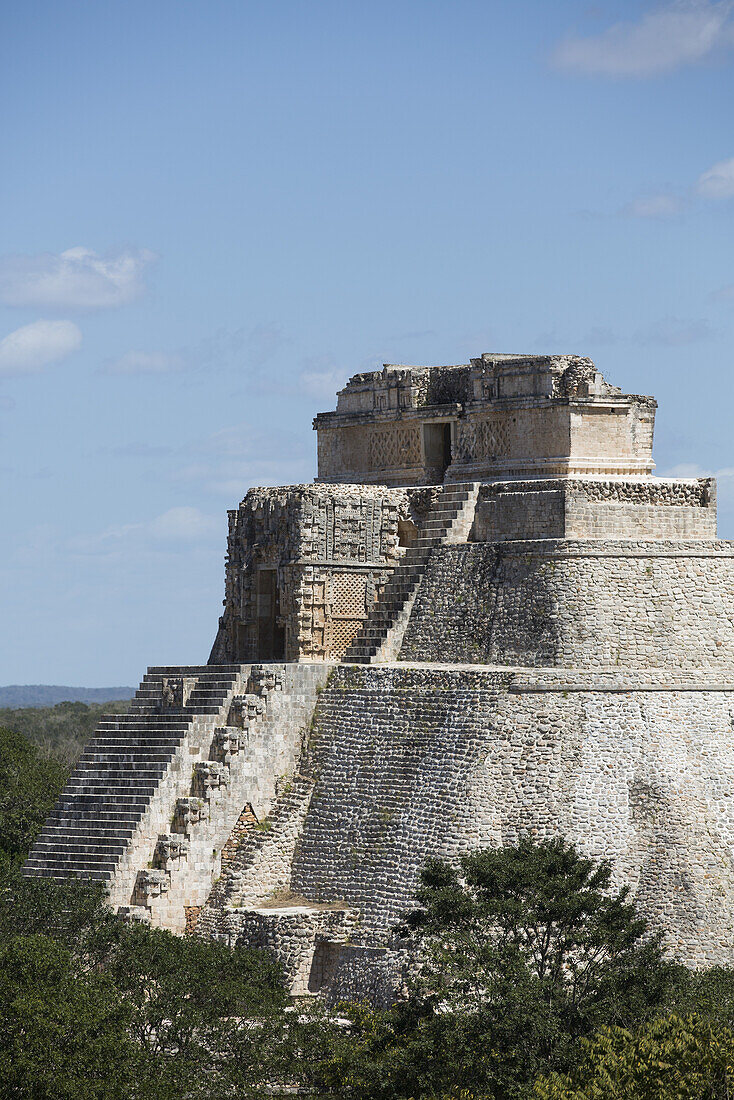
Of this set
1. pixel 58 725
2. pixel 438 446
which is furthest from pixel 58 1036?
pixel 58 725

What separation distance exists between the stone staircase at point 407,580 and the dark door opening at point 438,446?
2255 mm

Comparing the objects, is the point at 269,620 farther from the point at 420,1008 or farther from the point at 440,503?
the point at 420,1008

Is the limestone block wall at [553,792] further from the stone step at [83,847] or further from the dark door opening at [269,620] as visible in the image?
the dark door opening at [269,620]

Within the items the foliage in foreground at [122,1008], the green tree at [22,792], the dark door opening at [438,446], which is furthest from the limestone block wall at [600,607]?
the green tree at [22,792]

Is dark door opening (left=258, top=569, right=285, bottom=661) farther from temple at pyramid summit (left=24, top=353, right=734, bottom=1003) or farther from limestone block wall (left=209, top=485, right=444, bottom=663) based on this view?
limestone block wall (left=209, top=485, right=444, bottom=663)

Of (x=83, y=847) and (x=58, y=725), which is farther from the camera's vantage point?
(x=58, y=725)

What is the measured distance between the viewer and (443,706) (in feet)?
102

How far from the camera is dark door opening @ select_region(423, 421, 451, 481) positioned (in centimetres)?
3731

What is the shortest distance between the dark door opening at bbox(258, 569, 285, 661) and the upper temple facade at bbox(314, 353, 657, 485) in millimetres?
2897

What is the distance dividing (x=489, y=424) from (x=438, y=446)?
163cm

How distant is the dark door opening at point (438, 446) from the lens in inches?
1469

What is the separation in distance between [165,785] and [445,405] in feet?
29.0

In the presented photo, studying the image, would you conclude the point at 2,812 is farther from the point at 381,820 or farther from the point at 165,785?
the point at 381,820

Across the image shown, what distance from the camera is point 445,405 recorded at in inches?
1446
